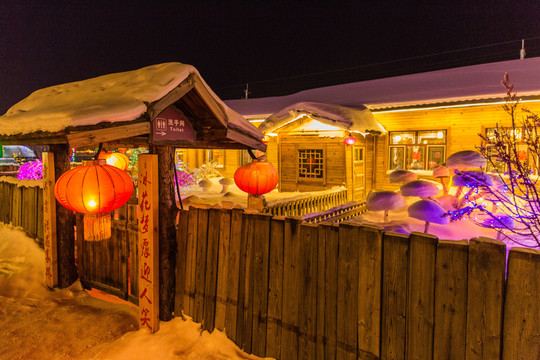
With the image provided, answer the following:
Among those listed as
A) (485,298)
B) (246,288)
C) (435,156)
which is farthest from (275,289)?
(435,156)

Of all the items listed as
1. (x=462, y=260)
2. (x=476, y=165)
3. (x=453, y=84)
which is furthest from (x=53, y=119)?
(x=453, y=84)

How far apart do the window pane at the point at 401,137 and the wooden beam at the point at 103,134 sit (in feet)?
40.4

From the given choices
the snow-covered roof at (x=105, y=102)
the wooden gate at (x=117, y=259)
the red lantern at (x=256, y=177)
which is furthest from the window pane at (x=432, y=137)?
the wooden gate at (x=117, y=259)

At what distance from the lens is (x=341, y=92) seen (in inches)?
683

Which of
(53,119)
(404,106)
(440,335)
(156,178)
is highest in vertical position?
(404,106)

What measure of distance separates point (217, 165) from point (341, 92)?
913 centimetres

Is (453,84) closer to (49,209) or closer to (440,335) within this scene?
(440,335)

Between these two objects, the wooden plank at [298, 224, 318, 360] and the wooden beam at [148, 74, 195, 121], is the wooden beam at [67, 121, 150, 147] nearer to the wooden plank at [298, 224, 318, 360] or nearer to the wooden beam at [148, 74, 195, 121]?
the wooden beam at [148, 74, 195, 121]

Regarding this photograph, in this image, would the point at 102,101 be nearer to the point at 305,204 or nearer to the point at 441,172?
the point at 305,204

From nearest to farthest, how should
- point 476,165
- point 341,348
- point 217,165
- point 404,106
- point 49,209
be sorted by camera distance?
1. point 341,348
2. point 49,209
3. point 476,165
4. point 404,106
5. point 217,165

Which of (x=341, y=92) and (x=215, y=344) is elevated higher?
(x=341, y=92)

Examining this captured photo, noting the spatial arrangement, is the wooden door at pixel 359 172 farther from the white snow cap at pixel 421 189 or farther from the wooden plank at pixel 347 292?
the wooden plank at pixel 347 292

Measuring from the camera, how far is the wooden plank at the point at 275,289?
324 centimetres

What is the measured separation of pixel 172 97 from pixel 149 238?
5.79 feet
